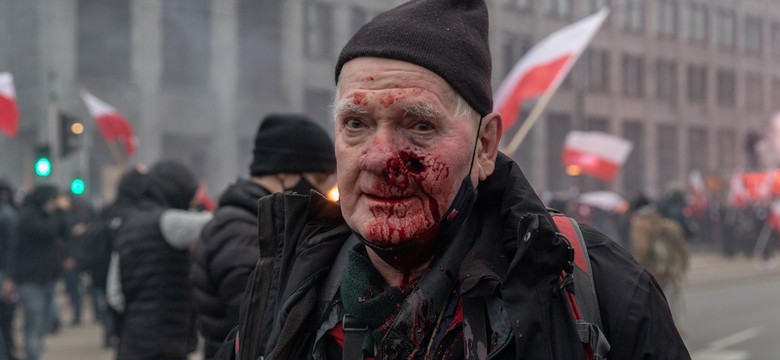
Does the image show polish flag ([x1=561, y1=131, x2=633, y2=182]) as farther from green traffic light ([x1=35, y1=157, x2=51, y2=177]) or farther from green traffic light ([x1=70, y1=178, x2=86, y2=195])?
green traffic light ([x1=35, y1=157, x2=51, y2=177])

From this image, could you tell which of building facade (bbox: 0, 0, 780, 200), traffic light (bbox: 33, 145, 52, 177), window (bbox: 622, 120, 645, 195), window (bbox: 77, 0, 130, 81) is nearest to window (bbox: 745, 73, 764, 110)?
building facade (bbox: 0, 0, 780, 200)

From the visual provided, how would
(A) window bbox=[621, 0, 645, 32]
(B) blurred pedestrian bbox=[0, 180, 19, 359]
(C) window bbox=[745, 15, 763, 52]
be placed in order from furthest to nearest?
(C) window bbox=[745, 15, 763, 52] < (A) window bbox=[621, 0, 645, 32] < (B) blurred pedestrian bbox=[0, 180, 19, 359]

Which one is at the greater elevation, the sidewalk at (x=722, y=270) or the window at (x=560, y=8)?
the window at (x=560, y=8)

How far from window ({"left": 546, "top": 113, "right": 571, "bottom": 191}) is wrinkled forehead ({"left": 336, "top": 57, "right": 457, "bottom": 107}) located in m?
38.7

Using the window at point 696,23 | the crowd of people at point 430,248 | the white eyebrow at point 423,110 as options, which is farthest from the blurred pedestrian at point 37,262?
the window at point 696,23

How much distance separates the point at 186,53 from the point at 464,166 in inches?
1088

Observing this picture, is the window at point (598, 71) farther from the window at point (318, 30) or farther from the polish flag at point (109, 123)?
the polish flag at point (109, 123)

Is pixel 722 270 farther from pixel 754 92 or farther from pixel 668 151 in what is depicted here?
pixel 754 92

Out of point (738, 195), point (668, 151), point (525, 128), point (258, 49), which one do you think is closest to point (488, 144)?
point (525, 128)

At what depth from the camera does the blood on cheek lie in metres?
1.93

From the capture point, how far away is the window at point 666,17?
43469 mm

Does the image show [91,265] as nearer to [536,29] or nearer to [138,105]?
[138,105]

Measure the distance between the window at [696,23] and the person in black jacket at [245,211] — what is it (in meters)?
43.4

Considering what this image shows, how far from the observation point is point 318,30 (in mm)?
32000
